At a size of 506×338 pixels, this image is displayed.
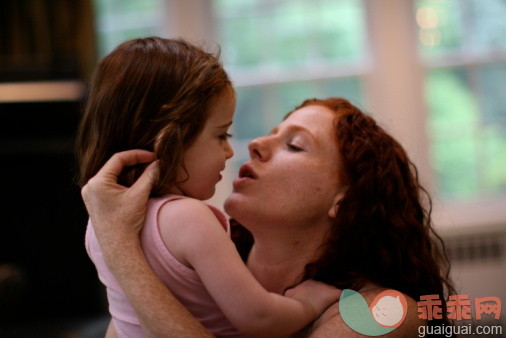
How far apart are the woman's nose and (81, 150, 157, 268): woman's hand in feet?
1.06

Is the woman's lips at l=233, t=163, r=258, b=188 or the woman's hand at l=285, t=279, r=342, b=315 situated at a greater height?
the woman's lips at l=233, t=163, r=258, b=188

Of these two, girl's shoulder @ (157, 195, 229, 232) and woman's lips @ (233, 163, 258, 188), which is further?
woman's lips @ (233, 163, 258, 188)

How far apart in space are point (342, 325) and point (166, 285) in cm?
32

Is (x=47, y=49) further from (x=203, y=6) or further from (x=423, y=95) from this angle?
(x=423, y=95)

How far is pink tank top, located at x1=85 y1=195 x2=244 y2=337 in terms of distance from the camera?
42.0 inches

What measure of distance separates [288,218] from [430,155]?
274 centimetres

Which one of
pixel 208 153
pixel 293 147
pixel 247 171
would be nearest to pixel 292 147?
pixel 293 147

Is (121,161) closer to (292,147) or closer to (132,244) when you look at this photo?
(132,244)

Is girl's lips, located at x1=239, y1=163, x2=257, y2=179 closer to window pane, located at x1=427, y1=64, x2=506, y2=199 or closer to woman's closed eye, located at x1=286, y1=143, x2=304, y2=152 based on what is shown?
woman's closed eye, located at x1=286, y1=143, x2=304, y2=152

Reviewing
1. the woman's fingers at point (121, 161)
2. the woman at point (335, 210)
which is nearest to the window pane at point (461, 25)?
the woman at point (335, 210)

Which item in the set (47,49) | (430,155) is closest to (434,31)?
(430,155)

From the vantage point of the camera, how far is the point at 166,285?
1.08m

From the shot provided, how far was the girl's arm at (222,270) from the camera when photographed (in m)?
1.01

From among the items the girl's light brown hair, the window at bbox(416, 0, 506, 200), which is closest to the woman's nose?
the girl's light brown hair
